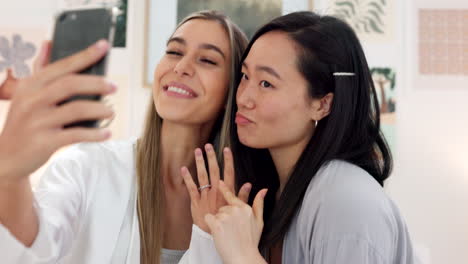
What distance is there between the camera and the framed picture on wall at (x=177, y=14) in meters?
2.58

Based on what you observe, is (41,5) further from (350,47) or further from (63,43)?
(63,43)

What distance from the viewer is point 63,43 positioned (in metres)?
0.60

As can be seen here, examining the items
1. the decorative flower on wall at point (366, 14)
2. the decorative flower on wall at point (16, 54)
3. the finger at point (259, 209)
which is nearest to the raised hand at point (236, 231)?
the finger at point (259, 209)

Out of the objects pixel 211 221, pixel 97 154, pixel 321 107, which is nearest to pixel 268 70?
pixel 321 107

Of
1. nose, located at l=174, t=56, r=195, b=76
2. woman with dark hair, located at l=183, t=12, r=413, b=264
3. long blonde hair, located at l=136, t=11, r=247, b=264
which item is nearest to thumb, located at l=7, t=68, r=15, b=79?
long blonde hair, located at l=136, t=11, r=247, b=264

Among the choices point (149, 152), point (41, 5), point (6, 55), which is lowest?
point (149, 152)

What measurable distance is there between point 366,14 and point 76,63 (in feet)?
7.54

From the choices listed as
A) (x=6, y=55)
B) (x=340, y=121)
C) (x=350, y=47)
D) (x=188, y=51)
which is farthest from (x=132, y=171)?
(x=6, y=55)

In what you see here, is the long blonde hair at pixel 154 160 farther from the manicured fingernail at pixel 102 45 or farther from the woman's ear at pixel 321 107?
the manicured fingernail at pixel 102 45

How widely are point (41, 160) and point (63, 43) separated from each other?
0.50 feet

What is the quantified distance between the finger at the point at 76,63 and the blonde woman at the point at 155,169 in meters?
0.38

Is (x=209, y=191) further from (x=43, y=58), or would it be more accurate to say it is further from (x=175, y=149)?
(x=43, y=58)

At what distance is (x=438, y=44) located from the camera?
101 inches

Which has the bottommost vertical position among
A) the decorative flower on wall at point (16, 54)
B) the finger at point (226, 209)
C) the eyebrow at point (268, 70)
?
the finger at point (226, 209)
